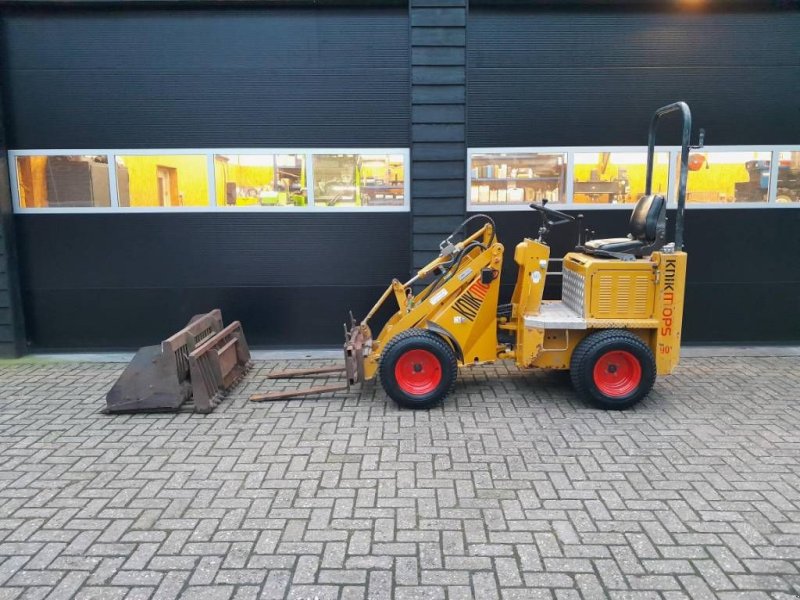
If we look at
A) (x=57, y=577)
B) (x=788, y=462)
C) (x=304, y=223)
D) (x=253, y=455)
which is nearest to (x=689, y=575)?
(x=788, y=462)

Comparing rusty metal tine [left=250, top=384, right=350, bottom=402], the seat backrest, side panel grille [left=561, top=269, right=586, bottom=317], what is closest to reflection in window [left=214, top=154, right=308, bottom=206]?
rusty metal tine [left=250, top=384, right=350, bottom=402]

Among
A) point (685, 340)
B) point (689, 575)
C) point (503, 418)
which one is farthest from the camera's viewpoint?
point (685, 340)

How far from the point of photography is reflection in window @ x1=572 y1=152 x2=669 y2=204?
675 centimetres

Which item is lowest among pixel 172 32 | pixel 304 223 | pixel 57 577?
pixel 57 577

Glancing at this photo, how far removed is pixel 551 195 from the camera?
268 inches

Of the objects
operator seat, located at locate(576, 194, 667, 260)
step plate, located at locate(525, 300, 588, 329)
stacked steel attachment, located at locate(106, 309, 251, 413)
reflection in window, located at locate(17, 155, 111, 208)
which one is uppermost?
reflection in window, located at locate(17, 155, 111, 208)

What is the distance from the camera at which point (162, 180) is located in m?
6.79

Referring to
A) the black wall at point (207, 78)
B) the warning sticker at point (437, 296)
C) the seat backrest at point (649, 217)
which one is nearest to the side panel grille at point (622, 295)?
the seat backrest at point (649, 217)

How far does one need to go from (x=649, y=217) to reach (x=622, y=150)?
75.3 inches

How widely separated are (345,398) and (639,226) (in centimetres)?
308

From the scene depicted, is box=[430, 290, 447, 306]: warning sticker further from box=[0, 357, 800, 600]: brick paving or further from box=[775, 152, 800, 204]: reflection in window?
box=[775, 152, 800, 204]: reflection in window

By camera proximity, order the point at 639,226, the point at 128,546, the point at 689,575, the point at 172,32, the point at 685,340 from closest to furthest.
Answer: the point at 689,575 < the point at 128,546 < the point at 639,226 < the point at 172,32 < the point at 685,340

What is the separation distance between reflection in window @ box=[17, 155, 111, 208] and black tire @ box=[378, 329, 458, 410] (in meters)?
4.06

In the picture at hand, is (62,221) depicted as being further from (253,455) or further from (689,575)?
(689,575)
